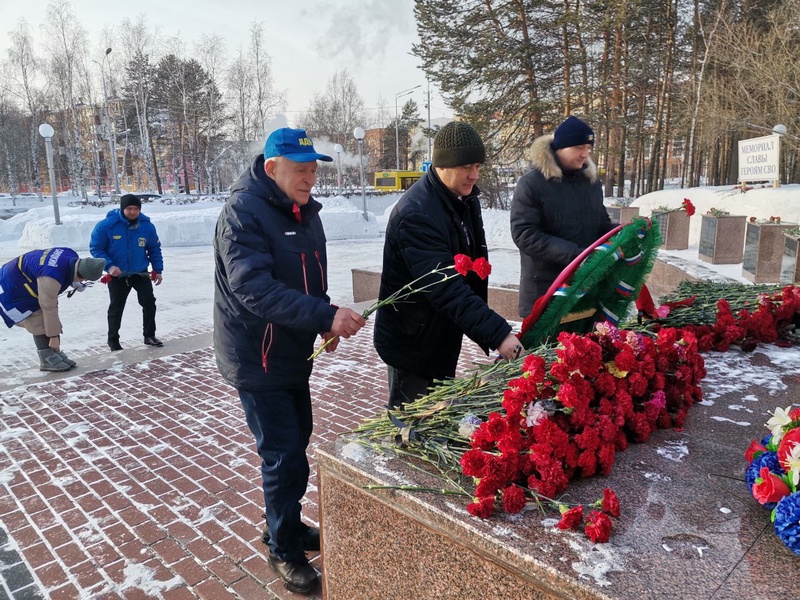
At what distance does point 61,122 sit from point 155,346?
4134 centimetres

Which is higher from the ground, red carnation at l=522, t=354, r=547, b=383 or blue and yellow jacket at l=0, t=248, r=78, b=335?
red carnation at l=522, t=354, r=547, b=383

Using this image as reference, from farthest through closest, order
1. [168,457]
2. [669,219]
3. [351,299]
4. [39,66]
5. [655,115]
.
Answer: [39,66], [655,115], [669,219], [351,299], [168,457]

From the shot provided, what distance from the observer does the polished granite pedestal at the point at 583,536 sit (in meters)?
1.23

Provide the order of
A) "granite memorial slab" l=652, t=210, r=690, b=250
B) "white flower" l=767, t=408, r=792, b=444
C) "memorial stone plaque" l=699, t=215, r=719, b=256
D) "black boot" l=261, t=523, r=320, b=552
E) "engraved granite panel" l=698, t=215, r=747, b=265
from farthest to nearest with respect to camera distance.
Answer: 1. "granite memorial slab" l=652, t=210, r=690, b=250
2. "memorial stone plaque" l=699, t=215, r=719, b=256
3. "engraved granite panel" l=698, t=215, r=747, b=265
4. "black boot" l=261, t=523, r=320, b=552
5. "white flower" l=767, t=408, r=792, b=444

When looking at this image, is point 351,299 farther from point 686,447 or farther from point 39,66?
point 39,66

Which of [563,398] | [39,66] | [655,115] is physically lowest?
[563,398]

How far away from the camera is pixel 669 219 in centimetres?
1101

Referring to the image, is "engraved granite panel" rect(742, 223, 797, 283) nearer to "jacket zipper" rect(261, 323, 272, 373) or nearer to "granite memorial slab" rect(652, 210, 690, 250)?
"granite memorial slab" rect(652, 210, 690, 250)

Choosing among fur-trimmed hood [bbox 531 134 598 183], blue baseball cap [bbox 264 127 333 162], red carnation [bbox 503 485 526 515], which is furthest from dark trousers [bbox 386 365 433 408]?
fur-trimmed hood [bbox 531 134 598 183]

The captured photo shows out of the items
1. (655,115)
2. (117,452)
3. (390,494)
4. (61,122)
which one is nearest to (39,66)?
(61,122)

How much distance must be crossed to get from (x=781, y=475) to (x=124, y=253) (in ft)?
20.2

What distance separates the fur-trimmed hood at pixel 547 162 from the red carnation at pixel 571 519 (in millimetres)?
2203

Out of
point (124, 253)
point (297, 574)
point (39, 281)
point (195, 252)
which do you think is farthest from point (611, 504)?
point (195, 252)

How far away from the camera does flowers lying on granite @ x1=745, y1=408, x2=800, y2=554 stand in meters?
1.26
